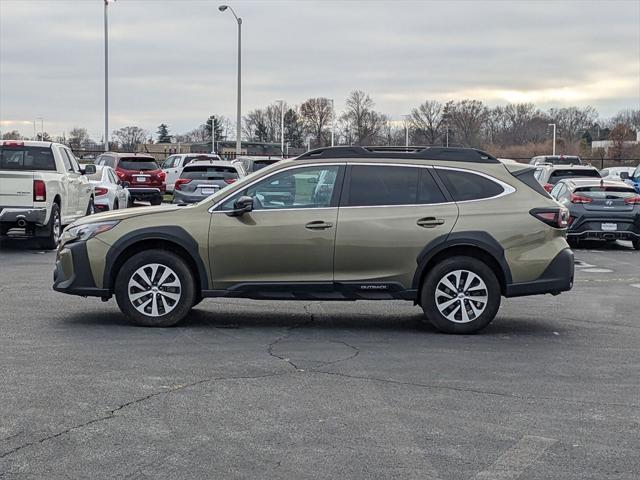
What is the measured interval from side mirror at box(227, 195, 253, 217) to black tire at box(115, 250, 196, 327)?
73cm

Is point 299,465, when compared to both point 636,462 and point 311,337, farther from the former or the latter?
point 311,337

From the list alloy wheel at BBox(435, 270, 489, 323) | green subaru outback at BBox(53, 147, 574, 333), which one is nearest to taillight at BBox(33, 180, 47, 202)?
green subaru outback at BBox(53, 147, 574, 333)

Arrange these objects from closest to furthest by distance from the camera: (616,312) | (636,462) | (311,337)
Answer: (636,462), (311,337), (616,312)

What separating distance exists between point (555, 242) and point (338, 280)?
2.20m

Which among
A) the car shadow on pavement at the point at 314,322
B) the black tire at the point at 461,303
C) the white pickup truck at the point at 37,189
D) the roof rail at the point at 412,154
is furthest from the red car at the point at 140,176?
the black tire at the point at 461,303

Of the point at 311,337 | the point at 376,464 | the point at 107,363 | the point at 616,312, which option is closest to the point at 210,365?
the point at 107,363

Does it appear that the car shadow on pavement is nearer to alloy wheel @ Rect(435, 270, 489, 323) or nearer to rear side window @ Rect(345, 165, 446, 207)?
alloy wheel @ Rect(435, 270, 489, 323)

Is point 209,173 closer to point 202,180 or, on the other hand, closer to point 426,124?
point 202,180

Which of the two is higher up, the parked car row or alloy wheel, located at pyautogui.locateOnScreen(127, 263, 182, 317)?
the parked car row

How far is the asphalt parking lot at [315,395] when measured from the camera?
17.0 feet

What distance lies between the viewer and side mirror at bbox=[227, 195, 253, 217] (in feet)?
30.0

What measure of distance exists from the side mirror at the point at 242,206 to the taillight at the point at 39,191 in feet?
29.4

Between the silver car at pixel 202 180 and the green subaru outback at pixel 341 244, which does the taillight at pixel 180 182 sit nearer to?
the silver car at pixel 202 180

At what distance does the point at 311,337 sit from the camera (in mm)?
8984
